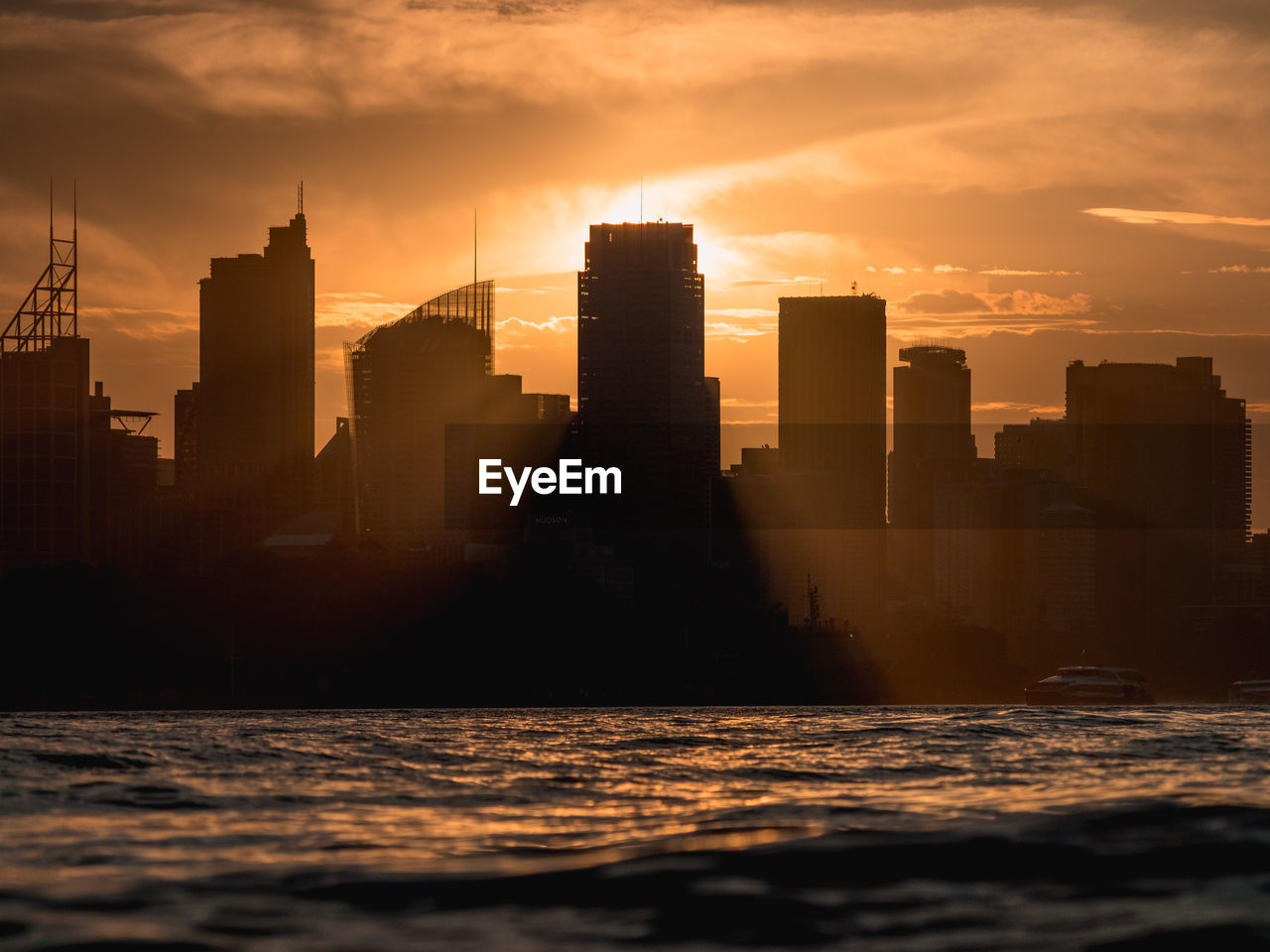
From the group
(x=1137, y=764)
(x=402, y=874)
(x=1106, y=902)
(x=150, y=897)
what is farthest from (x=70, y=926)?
(x=1137, y=764)

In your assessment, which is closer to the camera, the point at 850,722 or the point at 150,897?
the point at 150,897

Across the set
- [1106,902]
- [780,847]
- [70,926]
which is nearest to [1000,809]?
[780,847]

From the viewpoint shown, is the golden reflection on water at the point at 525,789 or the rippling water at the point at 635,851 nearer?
the rippling water at the point at 635,851

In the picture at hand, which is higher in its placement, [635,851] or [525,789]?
[635,851]

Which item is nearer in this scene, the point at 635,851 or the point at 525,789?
the point at 635,851

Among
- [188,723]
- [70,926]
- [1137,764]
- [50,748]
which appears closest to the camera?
[70,926]

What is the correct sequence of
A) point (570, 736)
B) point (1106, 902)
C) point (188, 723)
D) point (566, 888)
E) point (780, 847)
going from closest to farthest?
point (1106, 902) → point (566, 888) → point (780, 847) → point (570, 736) → point (188, 723)

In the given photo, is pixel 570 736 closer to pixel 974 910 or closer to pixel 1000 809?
pixel 1000 809

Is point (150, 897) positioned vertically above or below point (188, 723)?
above
